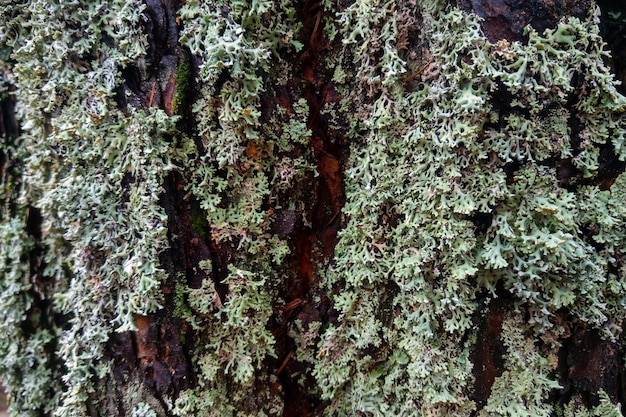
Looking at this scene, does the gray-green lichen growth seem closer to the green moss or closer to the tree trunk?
the tree trunk

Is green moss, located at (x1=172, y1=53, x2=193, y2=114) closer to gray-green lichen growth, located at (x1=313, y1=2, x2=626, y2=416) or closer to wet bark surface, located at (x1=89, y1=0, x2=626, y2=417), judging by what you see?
wet bark surface, located at (x1=89, y1=0, x2=626, y2=417)

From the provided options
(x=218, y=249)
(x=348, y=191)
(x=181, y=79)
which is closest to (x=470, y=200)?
(x=348, y=191)

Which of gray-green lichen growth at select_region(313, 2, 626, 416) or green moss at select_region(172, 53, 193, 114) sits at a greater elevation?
green moss at select_region(172, 53, 193, 114)

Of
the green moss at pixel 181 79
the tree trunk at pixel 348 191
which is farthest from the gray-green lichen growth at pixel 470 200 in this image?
the green moss at pixel 181 79

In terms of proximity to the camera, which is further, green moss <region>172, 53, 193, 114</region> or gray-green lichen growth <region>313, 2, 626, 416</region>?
green moss <region>172, 53, 193, 114</region>

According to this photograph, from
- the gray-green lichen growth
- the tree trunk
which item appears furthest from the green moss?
the gray-green lichen growth

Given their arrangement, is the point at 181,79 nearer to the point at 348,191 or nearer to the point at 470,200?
the point at 348,191

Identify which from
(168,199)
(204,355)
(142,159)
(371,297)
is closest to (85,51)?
(142,159)

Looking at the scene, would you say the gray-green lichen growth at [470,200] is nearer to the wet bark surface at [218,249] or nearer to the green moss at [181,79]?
the wet bark surface at [218,249]
